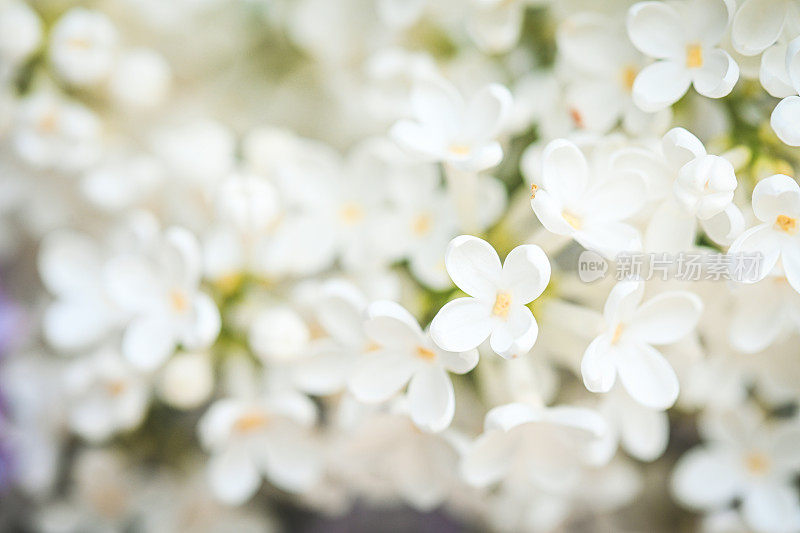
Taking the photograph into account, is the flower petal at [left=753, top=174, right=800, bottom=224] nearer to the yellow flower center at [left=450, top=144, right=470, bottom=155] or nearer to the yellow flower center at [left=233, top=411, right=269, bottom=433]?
the yellow flower center at [left=450, top=144, right=470, bottom=155]

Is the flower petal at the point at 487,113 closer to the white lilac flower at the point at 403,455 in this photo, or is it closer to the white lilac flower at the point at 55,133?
the white lilac flower at the point at 403,455

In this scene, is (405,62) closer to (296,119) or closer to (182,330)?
(296,119)

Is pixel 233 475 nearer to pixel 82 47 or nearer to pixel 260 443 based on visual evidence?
pixel 260 443

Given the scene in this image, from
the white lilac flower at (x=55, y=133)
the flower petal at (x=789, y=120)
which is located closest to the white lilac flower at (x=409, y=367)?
the flower petal at (x=789, y=120)

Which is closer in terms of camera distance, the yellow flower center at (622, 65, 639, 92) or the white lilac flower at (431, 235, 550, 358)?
the white lilac flower at (431, 235, 550, 358)

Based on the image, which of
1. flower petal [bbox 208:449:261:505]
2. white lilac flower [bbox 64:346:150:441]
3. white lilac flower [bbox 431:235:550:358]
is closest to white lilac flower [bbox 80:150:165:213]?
white lilac flower [bbox 64:346:150:441]

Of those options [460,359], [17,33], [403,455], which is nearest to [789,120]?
[460,359]
